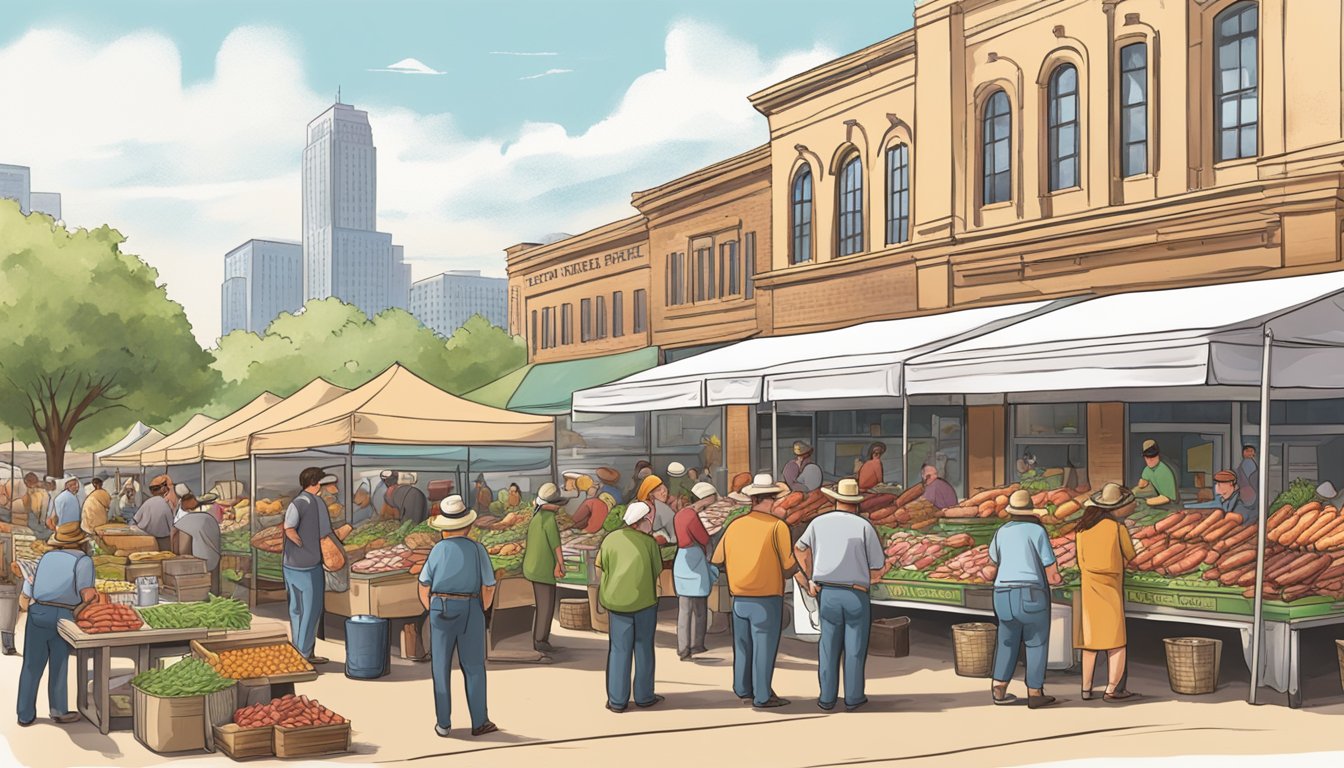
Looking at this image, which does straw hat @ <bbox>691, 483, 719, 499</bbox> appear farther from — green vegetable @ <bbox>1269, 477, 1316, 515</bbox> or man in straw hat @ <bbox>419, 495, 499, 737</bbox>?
green vegetable @ <bbox>1269, 477, 1316, 515</bbox>

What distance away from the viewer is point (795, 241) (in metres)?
27.4

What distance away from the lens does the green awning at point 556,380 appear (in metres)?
32.6

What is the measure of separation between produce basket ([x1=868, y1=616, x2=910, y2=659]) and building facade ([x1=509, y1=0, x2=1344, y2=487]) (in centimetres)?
672

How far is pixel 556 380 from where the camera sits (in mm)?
36156

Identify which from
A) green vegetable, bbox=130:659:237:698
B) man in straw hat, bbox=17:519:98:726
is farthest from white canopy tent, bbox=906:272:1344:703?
man in straw hat, bbox=17:519:98:726

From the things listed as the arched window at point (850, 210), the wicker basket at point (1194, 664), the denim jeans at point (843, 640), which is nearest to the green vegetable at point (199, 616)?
the denim jeans at point (843, 640)

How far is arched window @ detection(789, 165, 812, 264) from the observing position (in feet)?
88.5

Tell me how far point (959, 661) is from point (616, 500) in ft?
22.1

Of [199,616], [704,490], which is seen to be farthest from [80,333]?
[199,616]

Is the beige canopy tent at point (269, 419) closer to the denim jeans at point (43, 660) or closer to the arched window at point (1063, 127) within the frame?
the denim jeans at point (43, 660)

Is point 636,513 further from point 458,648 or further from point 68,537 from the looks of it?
point 68,537

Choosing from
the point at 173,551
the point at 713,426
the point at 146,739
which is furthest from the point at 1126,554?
the point at 713,426

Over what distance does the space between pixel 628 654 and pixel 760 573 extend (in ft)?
4.25

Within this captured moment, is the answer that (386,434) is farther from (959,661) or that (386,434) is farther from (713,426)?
(713,426)
